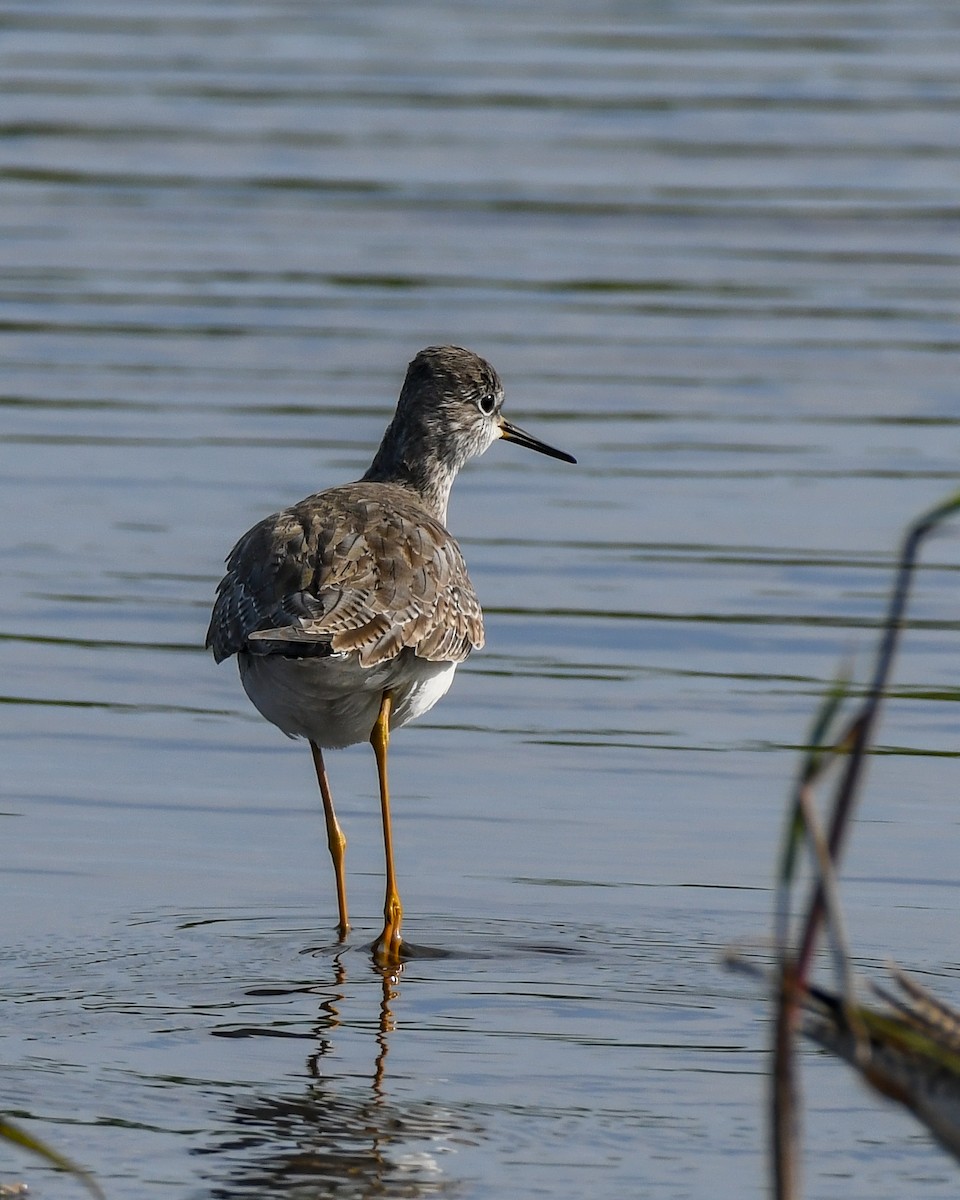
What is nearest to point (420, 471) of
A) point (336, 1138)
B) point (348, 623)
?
point (348, 623)

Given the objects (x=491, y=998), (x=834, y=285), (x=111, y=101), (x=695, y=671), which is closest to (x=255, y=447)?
(x=695, y=671)

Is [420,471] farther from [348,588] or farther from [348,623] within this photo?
[348,623]

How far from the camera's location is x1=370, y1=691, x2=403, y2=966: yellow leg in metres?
7.12

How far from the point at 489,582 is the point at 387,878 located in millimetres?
3760

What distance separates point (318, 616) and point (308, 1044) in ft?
4.30

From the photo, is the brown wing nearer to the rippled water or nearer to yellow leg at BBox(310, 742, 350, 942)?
yellow leg at BBox(310, 742, 350, 942)

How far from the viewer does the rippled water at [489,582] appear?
5.96 m

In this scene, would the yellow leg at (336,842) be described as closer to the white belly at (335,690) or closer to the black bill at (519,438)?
the white belly at (335,690)

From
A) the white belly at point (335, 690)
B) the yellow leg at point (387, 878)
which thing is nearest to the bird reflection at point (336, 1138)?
the yellow leg at point (387, 878)

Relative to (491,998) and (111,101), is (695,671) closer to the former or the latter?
(491,998)

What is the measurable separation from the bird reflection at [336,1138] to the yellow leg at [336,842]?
41.7 inches

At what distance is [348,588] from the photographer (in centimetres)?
729

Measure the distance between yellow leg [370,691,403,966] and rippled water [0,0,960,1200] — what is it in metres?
A: 0.10

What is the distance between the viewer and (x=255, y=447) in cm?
1291
